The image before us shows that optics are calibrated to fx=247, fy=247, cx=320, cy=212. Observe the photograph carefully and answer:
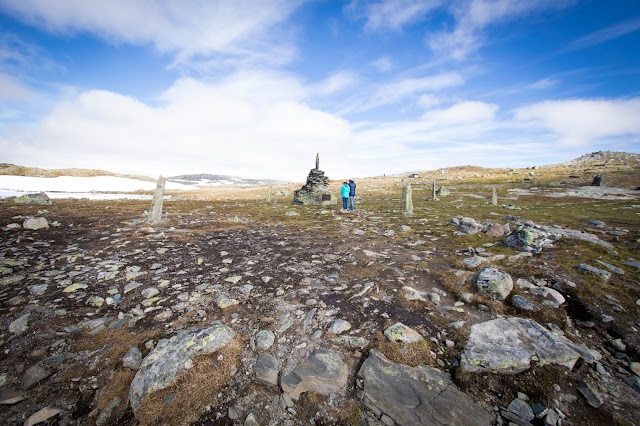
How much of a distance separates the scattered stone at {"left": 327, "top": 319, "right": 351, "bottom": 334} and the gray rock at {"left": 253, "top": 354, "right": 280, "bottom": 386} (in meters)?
1.08

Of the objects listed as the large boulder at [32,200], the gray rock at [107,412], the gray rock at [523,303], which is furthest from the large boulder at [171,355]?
the large boulder at [32,200]

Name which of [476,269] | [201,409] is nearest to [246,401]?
[201,409]

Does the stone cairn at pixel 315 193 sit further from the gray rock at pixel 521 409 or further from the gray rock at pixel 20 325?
the gray rock at pixel 521 409

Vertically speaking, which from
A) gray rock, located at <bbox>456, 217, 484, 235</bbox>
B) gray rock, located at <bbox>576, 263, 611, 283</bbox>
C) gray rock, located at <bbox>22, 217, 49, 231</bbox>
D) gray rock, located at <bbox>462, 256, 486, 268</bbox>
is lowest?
gray rock, located at <bbox>462, 256, 486, 268</bbox>

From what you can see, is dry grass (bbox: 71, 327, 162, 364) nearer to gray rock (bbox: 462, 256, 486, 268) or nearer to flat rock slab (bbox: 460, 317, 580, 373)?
flat rock slab (bbox: 460, 317, 580, 373)

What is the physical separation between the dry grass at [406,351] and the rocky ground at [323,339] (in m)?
0.02

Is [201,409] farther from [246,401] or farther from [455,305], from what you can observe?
[455,305]

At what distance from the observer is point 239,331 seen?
429 cm

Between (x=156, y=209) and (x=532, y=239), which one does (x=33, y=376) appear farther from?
(x=156, y=209)

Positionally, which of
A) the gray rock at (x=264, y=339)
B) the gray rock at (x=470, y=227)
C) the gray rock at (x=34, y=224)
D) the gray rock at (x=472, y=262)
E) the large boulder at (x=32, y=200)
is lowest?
the gray rock at (x=264, y=339)

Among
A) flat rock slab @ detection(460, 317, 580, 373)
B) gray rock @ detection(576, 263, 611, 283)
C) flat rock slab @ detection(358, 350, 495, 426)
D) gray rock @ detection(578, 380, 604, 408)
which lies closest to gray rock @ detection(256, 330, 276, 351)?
flat rock slab @ detection(358, 350, 495, 426)

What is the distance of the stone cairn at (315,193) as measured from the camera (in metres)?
28.7

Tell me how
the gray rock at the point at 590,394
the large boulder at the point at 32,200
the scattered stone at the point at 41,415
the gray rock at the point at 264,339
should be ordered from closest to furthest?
1. the scattered stone at the point at 41,415
2. the gray rock at the point at 590,394
3. the gray rock at the point at 264,339
4. the large boulder at the point at 32,200

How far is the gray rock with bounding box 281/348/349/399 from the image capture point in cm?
324
